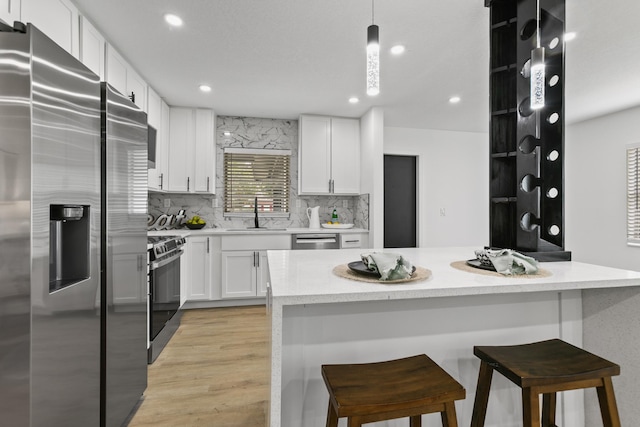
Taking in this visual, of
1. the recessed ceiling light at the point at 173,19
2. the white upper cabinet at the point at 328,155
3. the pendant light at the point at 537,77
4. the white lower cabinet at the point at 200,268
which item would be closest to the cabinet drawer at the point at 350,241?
the white upper cabinet at the point at 328,155

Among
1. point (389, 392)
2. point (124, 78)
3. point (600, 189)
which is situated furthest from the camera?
point (600, 189)

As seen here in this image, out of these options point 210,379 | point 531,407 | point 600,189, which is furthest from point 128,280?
point 600,189

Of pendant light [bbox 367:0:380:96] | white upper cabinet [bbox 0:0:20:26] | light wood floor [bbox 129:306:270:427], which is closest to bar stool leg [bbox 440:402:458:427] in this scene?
light wood floor [bbox 129:306:270:427]

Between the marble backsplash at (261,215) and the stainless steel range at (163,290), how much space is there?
3.78 feet

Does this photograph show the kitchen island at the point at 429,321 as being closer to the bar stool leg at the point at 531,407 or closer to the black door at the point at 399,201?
the bar stool leg at the point at 531,407

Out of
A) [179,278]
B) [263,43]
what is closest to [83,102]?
[263,43]

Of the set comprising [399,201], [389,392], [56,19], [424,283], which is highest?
[56,19]

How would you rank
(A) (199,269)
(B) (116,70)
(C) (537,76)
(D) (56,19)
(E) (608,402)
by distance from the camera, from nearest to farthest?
(E) (608,402) < (C) (537,76) < (D) (56,19) < (B) (116,70) < (A) (199,269)

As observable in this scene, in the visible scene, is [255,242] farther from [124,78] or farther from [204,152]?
[124,78]

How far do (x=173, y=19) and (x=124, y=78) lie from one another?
86 cm

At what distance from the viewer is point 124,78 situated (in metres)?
2.65

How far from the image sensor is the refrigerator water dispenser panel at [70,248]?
4.01 ft

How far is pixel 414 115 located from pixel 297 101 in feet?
5.36

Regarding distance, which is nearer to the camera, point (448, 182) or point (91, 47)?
point (91, 47)
